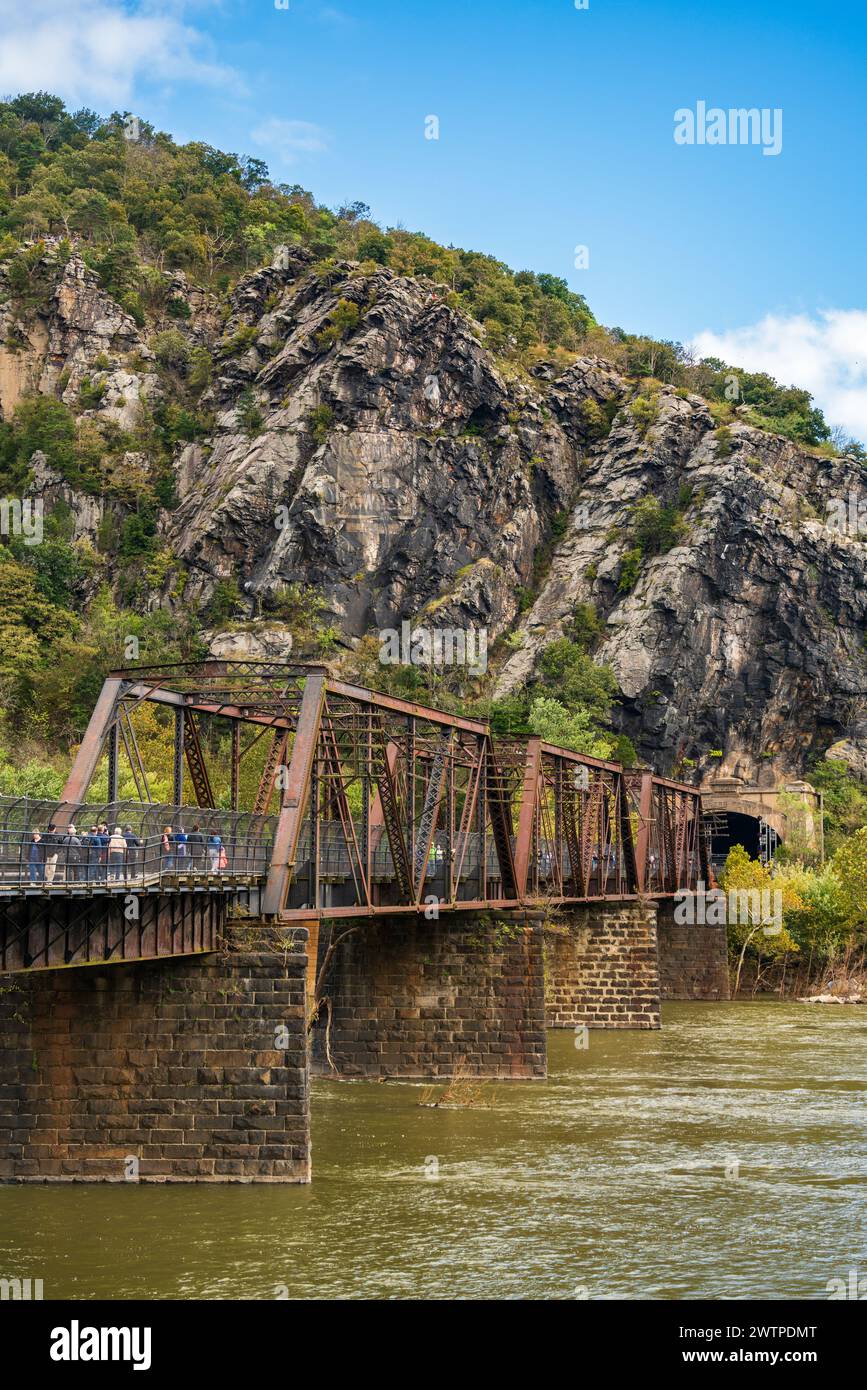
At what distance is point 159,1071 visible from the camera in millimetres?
26469

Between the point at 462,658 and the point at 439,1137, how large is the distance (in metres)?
88.4

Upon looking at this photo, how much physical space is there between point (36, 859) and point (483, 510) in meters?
107

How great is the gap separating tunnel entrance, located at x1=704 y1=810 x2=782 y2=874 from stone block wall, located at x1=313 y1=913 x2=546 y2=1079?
60502 mm

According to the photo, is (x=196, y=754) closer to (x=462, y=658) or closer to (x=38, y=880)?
(x=38, y=880)

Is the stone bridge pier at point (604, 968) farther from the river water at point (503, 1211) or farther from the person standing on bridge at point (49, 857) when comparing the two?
the person standing on bridge at point (49, 857)

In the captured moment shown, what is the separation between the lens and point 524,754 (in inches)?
1886

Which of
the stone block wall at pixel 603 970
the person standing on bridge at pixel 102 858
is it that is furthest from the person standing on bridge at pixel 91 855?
the stone block wall at pixel 603 970

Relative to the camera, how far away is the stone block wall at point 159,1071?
2630 cm

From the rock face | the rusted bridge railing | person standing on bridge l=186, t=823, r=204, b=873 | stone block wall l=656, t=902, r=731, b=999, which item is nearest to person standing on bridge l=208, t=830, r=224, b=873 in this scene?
the rusted bridge railing

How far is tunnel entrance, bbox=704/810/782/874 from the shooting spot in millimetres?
105188

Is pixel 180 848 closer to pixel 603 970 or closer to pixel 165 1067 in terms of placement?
pixel 165 1067
